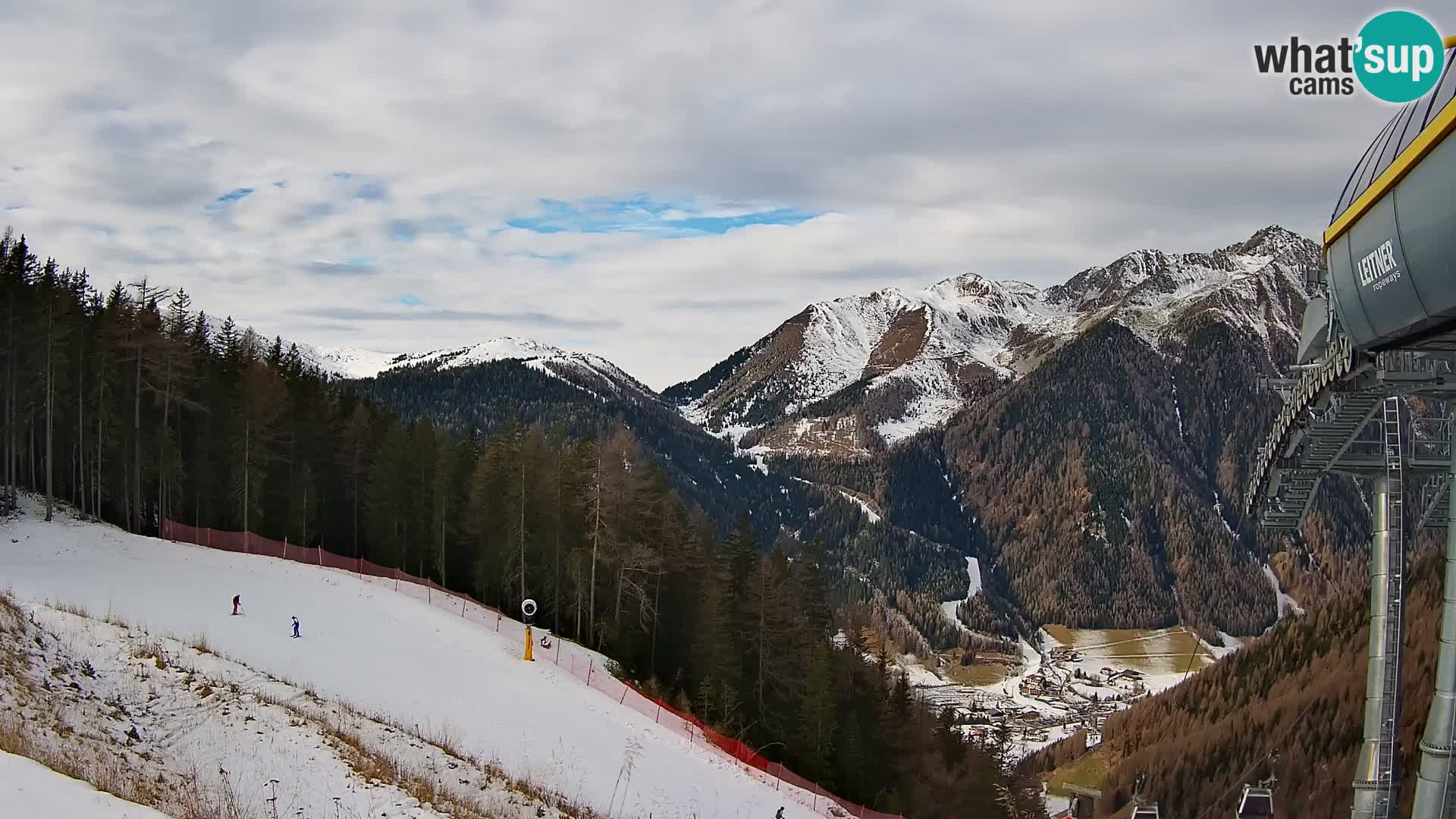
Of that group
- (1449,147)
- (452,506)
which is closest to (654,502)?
(452,506)

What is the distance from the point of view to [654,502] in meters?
45.1

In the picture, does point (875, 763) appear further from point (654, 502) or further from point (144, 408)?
point (144, 408)

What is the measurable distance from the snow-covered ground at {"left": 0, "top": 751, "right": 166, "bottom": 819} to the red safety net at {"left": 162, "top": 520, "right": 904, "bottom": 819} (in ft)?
65.9

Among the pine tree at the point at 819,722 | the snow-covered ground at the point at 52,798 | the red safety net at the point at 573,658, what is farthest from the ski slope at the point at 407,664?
the pine tree at the point at 819,722

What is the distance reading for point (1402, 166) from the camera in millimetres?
10727

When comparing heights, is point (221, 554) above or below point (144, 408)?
below

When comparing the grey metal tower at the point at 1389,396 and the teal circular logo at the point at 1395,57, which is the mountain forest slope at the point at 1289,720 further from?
the teal circular logo at the point at 1395,57

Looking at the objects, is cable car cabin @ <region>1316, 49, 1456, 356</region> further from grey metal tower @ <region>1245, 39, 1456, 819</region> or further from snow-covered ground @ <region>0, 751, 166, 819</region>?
snow-covered ground @ <region>0, 751, 166, 819</region>

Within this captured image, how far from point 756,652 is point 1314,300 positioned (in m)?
30.6

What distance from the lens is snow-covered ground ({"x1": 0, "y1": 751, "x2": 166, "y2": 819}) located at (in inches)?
374

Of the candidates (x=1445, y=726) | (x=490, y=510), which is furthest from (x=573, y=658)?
(x=1445, y=726)

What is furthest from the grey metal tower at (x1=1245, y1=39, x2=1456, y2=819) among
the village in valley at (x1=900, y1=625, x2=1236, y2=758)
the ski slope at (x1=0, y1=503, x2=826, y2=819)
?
the village in valley at (x1=900, y1=625, x2=1236, y2=758)

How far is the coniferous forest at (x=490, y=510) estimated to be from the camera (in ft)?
141

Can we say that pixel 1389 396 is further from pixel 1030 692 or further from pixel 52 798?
pixel 1030 692
